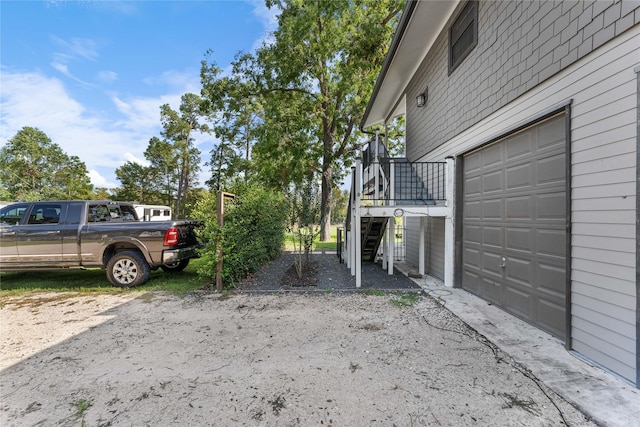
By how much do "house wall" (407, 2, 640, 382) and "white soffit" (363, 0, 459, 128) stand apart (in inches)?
81.1

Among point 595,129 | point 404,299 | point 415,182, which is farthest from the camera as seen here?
point 415,182

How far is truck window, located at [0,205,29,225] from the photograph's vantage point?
545 centimetres

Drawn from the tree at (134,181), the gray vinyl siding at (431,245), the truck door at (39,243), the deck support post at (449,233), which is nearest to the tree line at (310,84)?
the gray vinyl siding at (431,245)

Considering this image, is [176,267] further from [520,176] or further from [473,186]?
[520,176]

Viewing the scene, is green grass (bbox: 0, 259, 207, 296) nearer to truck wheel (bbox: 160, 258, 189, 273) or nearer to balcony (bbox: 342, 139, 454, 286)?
truck wheel (bbox: 160, 258, 189, 273)

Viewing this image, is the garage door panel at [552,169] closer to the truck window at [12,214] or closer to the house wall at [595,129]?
the house wall at [595,129]

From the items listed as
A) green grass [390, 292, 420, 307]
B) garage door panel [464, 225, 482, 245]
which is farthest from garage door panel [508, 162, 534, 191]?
green grass [390, 292, 420, 307]

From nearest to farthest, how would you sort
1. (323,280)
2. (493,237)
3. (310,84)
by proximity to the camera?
(493,237) → (323,280) → (310,84)

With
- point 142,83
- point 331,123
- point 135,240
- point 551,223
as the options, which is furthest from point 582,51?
point 142,83

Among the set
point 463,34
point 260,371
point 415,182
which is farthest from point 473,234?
point 260,371

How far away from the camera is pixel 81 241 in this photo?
527 centimetres

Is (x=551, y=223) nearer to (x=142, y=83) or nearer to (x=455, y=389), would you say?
(x=455, y=389)

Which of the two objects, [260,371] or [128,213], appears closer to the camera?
[260,371]

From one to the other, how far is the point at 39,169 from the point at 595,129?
140 feet
